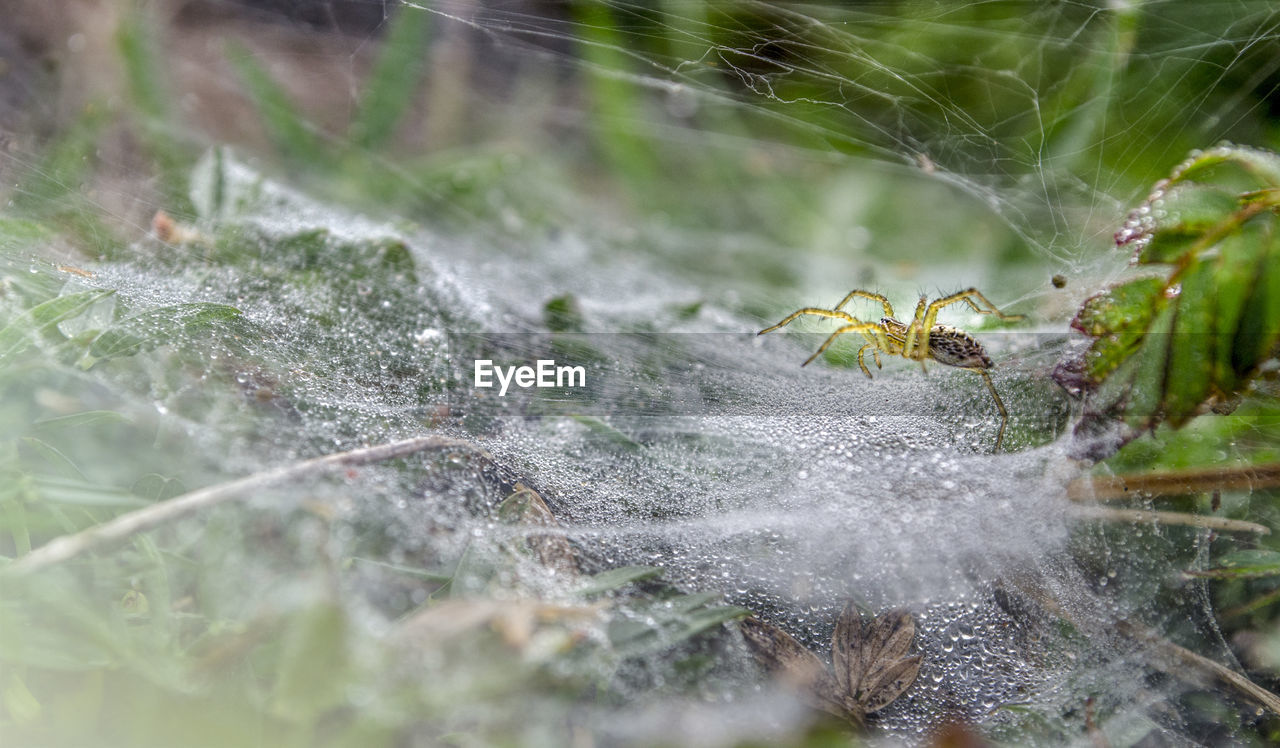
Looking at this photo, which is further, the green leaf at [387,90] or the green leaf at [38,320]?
the green leaf at [387,90]

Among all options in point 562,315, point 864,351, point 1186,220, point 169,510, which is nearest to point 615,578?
point 169,510

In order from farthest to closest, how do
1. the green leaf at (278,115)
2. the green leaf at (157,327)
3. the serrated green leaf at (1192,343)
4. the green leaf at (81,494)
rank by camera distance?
the green leaf at (278,115)
the green leaf at (157,327)
the serrated green leaf at (1192,343)
the green leaf at (81,494)

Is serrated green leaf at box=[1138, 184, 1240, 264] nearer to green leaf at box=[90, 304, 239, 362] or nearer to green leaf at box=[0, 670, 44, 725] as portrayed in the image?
green leaf at box=[90, 304, 239, 362]

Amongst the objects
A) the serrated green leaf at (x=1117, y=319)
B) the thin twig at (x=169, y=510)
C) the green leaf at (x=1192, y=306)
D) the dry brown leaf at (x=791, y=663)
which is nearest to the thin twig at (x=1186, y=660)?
the green leaf at (x=1192, y=306)

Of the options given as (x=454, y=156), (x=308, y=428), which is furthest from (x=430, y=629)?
(x=454, y=156)

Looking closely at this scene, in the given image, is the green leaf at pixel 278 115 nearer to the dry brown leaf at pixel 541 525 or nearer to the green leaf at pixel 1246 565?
the dry brown leaf at pixel 541 525

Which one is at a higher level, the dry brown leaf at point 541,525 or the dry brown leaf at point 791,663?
the dry brown leaf at point 541,525

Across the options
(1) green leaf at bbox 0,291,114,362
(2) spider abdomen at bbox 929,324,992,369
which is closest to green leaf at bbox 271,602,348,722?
(1) green leaf at bbox 0,291,114,362
